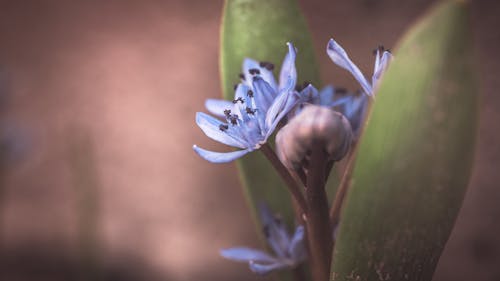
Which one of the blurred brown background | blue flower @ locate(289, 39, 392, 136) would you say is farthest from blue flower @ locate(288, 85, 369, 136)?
the blurred brown background

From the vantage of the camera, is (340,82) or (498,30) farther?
(340,82)

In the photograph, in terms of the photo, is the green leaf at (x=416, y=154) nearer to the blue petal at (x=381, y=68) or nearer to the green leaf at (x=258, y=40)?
the blue petal at (x=381, y=68)

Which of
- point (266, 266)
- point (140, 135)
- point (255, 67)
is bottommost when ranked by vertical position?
point (266, 266)

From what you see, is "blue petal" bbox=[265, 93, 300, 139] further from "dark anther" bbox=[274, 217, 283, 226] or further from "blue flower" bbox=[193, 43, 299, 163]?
"dark anther" bbox=[274, 217, 283, 226]

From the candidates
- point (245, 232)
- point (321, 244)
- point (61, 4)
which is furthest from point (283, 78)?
point (61, 4)

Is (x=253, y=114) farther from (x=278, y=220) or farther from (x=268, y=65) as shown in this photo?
(x=278, y=220)

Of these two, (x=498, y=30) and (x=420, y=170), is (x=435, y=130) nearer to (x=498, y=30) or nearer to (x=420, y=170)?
(x=420, y=170)

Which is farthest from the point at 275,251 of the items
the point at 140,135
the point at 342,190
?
the point at 140,135
